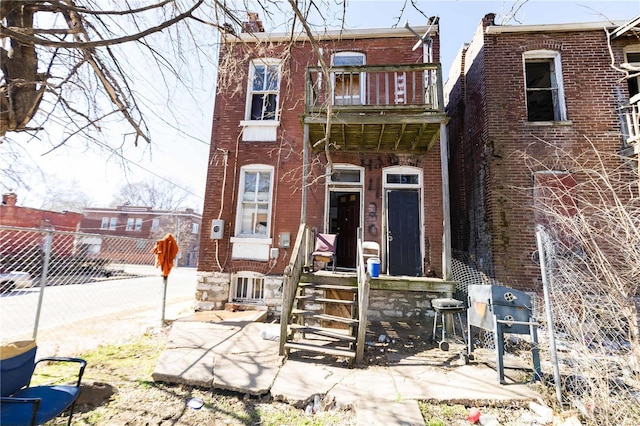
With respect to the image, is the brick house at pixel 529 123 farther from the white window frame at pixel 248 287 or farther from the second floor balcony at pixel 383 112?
the white window frame at pixel 248 287

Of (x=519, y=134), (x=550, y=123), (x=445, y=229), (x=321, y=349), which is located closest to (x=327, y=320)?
(x=321, y=349)

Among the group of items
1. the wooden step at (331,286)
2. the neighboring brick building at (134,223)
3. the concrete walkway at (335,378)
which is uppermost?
the neighboring brick building at (134,223)

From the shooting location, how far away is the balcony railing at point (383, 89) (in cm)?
627

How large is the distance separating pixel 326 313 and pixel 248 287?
3055 mm

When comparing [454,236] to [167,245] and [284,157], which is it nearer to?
[284,157]

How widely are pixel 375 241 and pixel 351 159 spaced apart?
7.68 feet

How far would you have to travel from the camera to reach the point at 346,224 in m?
8.42

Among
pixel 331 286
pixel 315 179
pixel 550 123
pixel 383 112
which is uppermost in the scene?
pixel 550 123

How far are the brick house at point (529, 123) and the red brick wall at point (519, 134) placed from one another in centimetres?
2

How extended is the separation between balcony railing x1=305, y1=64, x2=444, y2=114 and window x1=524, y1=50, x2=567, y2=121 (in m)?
3.15

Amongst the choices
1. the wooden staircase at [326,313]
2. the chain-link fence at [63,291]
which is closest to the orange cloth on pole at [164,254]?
the chain-link fence at [63,291]

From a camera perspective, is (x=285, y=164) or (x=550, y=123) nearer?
(x=550, y=123)

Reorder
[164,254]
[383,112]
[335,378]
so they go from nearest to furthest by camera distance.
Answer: [335,378] < [383,112] < [164,254]

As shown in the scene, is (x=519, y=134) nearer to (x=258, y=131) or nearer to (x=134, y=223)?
(x=258, y=131)
